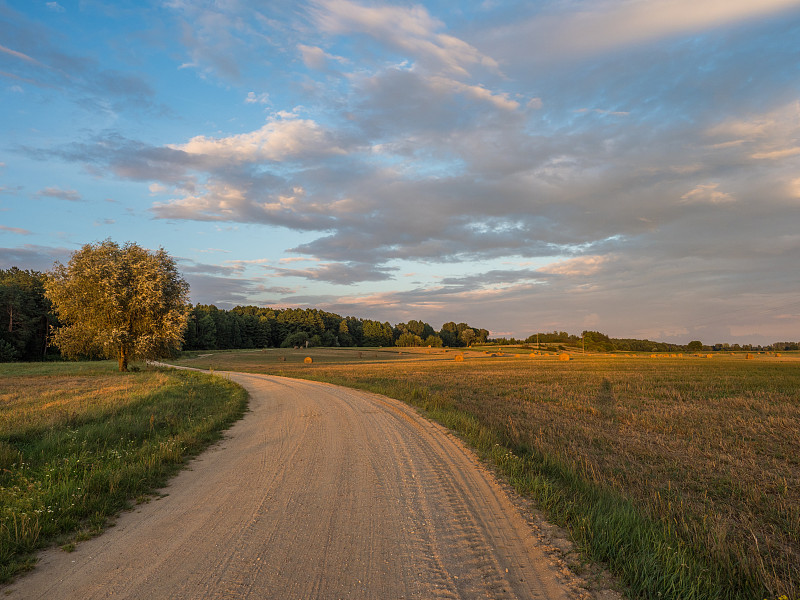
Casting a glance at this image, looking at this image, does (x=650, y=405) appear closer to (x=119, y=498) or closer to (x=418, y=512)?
(x=418, y=512)

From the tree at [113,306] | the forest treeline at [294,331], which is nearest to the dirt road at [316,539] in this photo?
the tree at [113,306]

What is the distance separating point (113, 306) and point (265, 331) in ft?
332

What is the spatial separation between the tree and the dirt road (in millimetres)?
26987

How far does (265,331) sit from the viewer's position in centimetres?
13012

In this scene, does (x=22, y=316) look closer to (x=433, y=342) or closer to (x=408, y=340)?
(x=408, y=340)

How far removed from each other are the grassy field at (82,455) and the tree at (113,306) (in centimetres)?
1445

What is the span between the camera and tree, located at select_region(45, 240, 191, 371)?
103ft

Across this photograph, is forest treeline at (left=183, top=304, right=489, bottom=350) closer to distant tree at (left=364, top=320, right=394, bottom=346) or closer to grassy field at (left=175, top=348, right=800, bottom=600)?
distant tree at (left=364, top=320, right=394, bottom=346)

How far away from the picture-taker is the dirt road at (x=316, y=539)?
4148 mm

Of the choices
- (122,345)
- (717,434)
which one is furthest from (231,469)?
(122,345)

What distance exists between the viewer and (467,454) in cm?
941

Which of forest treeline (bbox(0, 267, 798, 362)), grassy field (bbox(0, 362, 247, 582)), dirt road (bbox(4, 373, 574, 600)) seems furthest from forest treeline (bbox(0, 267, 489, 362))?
dirt road (bbox(4, 373, 574, 600))

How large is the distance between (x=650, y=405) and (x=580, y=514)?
50.5ft

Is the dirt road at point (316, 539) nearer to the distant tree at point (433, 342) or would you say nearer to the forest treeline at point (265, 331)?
the forest treeline at point (265, 331)
